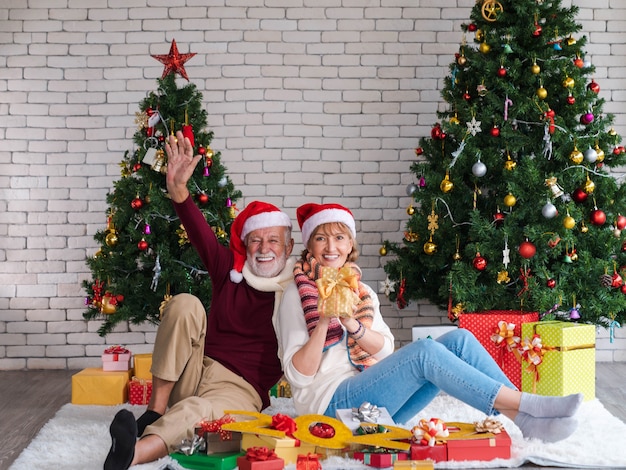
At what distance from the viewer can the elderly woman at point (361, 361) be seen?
2518 mm

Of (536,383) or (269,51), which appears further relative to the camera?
(269,51)

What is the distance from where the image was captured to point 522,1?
13.8 feet

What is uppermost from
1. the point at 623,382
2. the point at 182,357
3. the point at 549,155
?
the point at 549,155

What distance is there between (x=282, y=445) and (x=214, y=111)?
9.61ft

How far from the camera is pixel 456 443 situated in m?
2.54

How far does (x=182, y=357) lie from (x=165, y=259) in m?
1.31

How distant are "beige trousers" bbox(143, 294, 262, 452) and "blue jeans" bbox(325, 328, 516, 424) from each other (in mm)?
402

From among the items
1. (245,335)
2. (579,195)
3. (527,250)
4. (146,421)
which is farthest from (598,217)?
(146,421)

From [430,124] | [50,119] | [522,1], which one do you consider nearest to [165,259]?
[50,119]

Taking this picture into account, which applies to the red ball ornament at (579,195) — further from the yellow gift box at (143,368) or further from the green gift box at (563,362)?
the yellow gift box at (143,368)

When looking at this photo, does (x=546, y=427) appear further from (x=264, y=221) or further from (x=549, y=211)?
(x=549, y=211)

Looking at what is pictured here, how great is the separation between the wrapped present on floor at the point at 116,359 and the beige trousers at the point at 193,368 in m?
0.95

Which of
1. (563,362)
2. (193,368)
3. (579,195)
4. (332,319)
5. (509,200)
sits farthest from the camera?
(579,195)

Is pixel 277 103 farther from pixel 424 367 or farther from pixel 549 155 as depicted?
pixel 424 367
